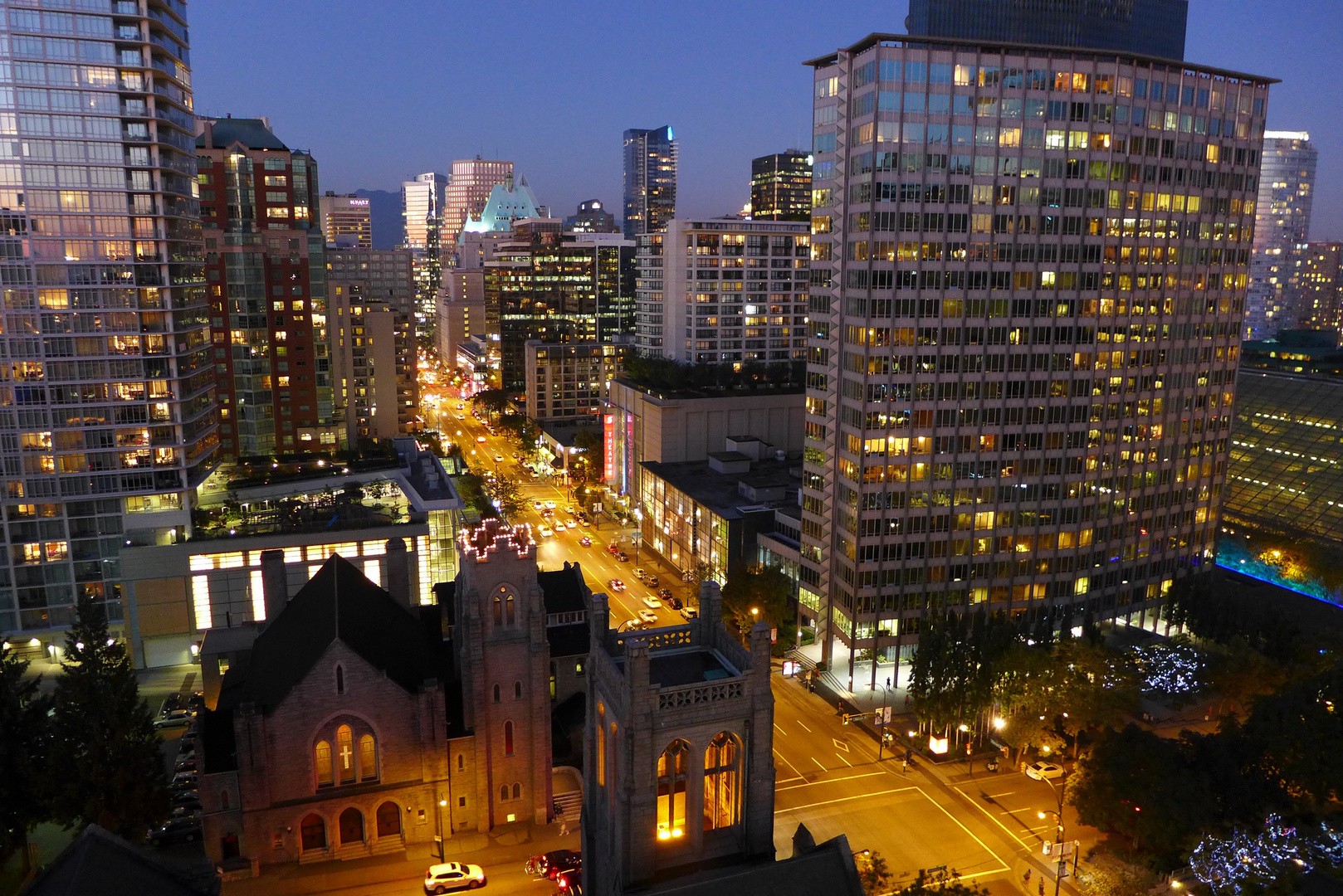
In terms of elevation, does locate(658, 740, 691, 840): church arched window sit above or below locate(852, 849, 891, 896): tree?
above

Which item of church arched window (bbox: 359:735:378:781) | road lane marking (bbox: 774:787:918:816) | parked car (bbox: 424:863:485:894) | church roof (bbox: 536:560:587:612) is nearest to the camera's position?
parked car (bbox: 424:863:485:894)

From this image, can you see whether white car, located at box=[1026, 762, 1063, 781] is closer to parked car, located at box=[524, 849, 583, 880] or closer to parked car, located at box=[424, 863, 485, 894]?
parked car, located at box=[524, 849, 583, 880]

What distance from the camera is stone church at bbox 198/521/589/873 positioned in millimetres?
49969

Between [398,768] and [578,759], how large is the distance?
39.2ft

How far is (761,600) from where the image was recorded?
3292 inches

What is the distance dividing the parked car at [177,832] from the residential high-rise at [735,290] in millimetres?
121358

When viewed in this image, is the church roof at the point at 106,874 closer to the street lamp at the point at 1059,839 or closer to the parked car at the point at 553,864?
the parked car at the point at 553,864

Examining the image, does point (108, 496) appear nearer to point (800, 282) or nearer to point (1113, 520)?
point (1113, 520)

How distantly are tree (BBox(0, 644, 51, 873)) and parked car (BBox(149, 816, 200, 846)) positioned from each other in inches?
272

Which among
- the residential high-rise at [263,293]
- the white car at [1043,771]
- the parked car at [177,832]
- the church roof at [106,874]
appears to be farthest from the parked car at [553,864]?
the residential high-rise at [263,293]

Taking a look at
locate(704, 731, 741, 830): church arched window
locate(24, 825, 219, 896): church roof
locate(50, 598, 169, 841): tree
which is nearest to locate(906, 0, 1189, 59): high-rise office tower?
locate(704, 731, 741, 830): church arched window

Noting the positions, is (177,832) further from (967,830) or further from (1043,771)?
(1043,771)

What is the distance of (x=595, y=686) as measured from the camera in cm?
3541

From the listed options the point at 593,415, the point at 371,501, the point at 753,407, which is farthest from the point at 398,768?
the point at 593,415
